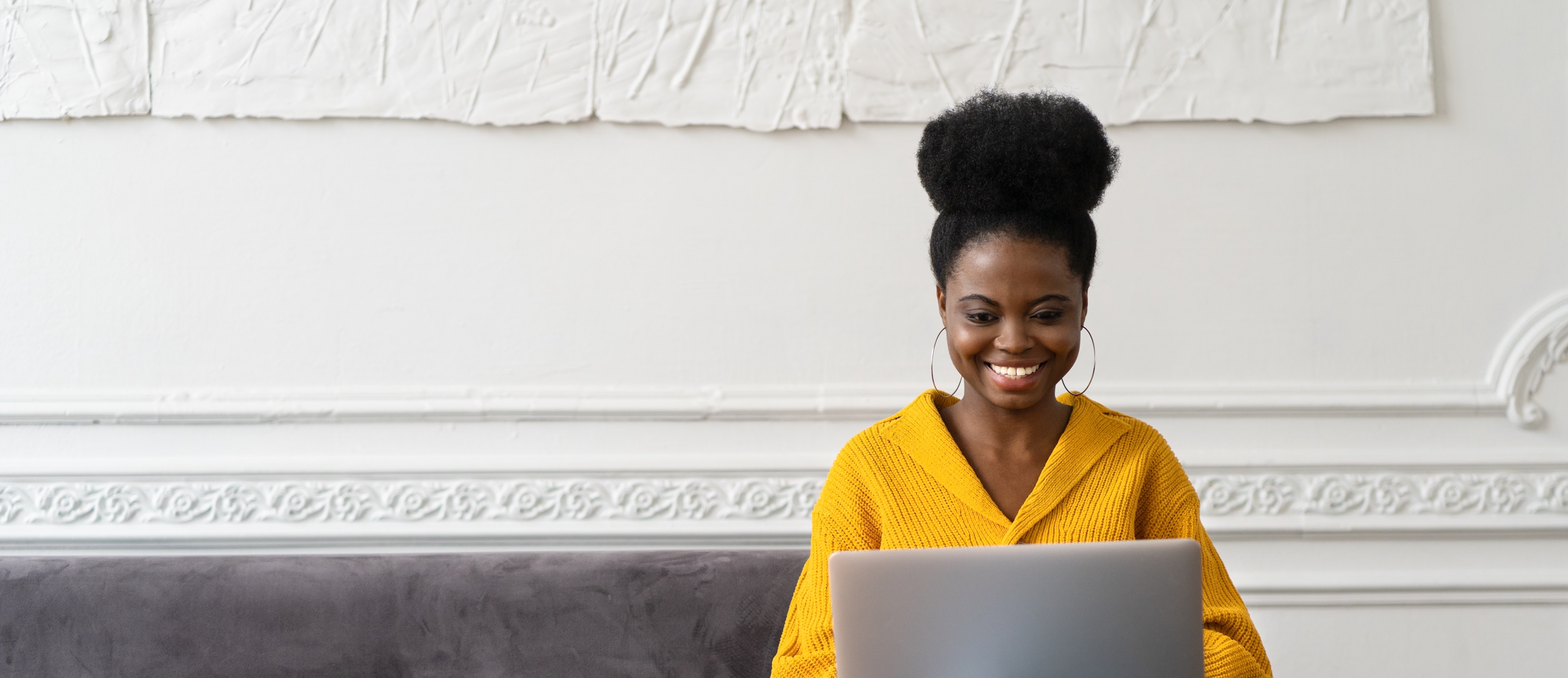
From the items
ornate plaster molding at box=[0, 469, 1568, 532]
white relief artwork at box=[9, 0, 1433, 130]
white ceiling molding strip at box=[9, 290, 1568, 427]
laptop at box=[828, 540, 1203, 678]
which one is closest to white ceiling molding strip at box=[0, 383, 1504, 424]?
white ceiling molding strip at box=[9, 290, 1568, 427]

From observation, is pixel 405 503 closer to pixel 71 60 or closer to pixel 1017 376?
pixel 71 60

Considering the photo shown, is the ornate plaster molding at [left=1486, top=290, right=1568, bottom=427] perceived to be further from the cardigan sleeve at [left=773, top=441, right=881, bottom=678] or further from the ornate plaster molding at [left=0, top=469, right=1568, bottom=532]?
the cardigan sleeve at [left=773, top=441, right=881, bottom=678]

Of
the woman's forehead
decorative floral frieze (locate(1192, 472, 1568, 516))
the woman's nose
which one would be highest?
the woman's forehead

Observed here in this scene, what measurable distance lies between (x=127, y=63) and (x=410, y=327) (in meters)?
0.73

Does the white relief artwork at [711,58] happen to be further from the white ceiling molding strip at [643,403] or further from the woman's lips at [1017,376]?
the woman's lips at [1017,376]

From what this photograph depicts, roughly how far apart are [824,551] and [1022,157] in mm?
512

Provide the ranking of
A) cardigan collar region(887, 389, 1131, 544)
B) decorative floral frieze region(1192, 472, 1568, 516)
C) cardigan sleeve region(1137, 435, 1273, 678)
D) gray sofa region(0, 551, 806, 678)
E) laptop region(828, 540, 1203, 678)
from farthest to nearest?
decorative floral frieze region(1192, 472, 1568, 516), gray sofa region(0, 551, 806, 678), cardigan collar region(887, 389, 1131, 544), cardigan sleeve region(1137, 435, 1273, 678), laptop region(828, 540, 1203, 678)

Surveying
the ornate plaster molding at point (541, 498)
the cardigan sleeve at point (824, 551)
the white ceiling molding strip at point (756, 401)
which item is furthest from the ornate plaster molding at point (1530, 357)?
the cardigan sleeve at point (824, 551)

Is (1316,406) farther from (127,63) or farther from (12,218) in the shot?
(12,218)

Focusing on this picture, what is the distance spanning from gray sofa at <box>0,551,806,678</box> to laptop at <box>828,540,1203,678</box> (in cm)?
81

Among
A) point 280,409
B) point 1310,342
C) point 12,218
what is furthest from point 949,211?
point 12,218

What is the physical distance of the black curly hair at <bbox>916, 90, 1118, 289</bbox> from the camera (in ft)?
3.84

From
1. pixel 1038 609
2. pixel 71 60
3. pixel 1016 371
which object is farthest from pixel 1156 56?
pixel 71 60

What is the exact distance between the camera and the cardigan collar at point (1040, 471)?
120 centimetres
